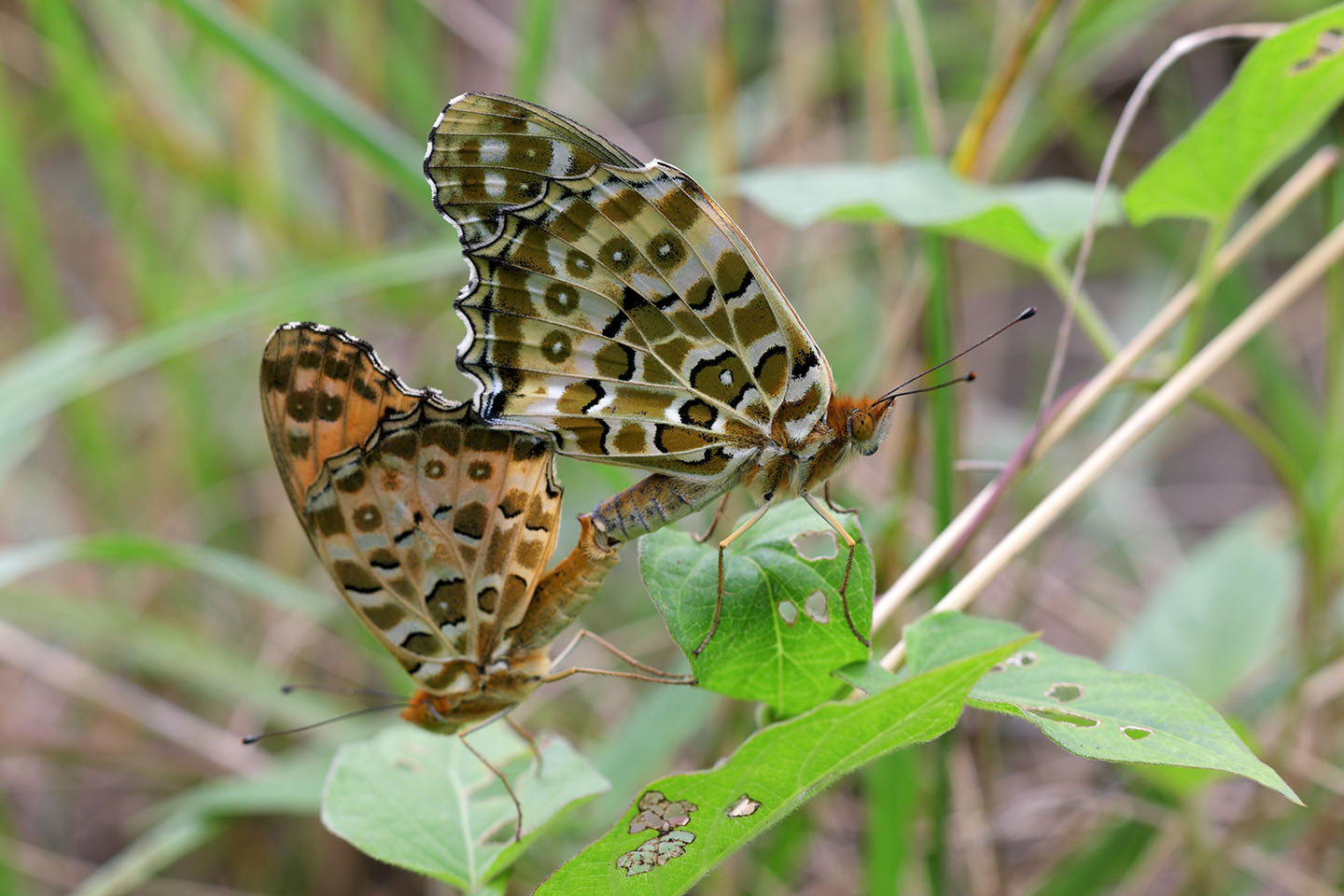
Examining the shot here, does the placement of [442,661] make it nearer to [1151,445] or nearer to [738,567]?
[738,567]

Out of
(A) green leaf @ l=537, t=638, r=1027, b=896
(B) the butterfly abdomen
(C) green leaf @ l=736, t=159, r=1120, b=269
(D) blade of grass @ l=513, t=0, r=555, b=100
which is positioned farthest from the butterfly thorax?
(D) blade of grass @ l=513, t=0, r=555, b=100

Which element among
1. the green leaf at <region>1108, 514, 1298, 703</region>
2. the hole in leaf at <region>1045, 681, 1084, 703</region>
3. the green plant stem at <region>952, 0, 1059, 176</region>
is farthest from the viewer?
the green leaf at <region>1108, 514, 1298, 703</region>

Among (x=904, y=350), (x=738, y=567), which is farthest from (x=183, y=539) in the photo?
(x=738, y=567)

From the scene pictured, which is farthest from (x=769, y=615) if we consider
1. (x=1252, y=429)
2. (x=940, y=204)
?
(x=1252, y=429)

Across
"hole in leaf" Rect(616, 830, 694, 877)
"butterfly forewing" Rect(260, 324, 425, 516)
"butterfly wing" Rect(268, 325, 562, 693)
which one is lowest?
"hole in leaf" Rect(616, 830, 694, 877)

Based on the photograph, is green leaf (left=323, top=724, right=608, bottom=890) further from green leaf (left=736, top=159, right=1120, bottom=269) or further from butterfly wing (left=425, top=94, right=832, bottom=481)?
green leaf (left=736, top=159, right=1120, bottom=269)

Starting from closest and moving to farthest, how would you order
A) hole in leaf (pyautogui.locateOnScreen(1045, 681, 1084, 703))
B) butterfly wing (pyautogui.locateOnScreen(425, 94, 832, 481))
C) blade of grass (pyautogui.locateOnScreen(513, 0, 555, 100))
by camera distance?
hole in leaf (pyautogui.locateOnScreen(1045, 681, 1084, 703))
butterfly wing (pyautogui.locateOnScreen(425, 94, 832, 481))
blade of grass (pyautogui.locateOnScreen(513, 0, 555, 100))

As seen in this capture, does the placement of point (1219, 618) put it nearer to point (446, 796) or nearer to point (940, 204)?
point (940, 204)
